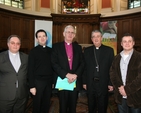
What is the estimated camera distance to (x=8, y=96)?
2.22m

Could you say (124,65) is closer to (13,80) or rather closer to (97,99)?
(97,99)

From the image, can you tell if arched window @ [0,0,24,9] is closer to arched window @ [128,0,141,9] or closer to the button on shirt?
arched window @ [128,0,141,9]

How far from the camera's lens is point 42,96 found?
250 centimetres

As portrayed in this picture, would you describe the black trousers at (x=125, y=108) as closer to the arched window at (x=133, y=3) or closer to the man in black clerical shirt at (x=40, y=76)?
the man in black clerical shirt at (x=40, y=76)

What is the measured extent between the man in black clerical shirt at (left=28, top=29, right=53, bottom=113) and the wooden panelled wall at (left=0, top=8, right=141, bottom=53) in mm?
5728

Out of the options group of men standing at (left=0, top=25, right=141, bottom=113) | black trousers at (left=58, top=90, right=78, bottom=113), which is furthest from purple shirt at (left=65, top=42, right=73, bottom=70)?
black trousers at (left=58, top=90, right=78, bottom=113)

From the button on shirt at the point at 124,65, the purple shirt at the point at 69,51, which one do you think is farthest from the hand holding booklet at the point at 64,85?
the button on shirt at the point at 124,65

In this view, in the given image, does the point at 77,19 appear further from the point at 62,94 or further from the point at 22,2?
the point at 62,94

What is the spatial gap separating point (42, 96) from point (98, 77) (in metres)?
0.93

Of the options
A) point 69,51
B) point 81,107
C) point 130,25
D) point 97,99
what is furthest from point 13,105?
point 130,25

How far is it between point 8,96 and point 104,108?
4.82 feet

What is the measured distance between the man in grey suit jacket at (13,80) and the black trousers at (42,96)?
177 millimetres

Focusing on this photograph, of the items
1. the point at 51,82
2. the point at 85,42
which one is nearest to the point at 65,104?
the point at 51,82

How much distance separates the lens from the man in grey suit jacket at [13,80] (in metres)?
2.21
